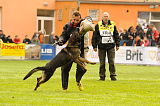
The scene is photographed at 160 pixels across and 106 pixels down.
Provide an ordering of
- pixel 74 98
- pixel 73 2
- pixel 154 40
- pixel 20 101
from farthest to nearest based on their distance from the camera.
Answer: pixel 73 2 < pixel 154 40 < pixel 74 98 < pixel 20 101

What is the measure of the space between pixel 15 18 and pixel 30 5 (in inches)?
55.6

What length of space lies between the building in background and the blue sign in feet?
29.9

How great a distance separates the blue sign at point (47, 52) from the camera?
104 feet

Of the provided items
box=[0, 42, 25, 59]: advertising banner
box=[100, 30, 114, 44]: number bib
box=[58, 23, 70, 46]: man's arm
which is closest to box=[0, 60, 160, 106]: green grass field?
box=[58, 23, 70, 46]: man's arm

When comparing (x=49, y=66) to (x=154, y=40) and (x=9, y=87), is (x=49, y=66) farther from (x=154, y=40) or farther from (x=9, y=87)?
(x=154, y=40)

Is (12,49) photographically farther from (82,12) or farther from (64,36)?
(64,36)

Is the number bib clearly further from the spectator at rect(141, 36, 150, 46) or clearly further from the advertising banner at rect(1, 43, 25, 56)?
the spectator at rect(141, 36, 150, 46)

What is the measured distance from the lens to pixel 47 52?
31.9 meters

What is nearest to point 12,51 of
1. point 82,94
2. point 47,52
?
point 47,52

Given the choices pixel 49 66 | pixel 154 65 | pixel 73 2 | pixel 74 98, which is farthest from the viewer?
pixel 73 2

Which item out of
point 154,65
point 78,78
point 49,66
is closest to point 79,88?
point 78,78

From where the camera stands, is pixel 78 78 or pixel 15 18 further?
pixel 15 18

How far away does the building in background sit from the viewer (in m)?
40.8

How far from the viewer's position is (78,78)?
48.8ft
